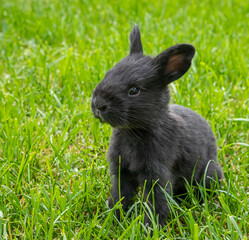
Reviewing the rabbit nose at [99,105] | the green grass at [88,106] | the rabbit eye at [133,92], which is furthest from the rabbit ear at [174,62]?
the green grass at [88,106]

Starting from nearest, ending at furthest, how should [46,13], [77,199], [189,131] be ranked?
[77,199] → [189,131] → [46,13]

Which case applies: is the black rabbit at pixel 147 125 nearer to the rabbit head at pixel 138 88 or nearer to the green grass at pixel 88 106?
the rabbit head at pixel 138 88

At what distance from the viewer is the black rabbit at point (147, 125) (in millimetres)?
3172

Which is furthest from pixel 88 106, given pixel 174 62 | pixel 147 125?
pixel 174 62

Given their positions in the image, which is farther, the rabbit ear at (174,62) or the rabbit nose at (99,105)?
the rabbit ear at (174,62)

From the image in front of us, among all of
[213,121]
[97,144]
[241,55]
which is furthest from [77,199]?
[241,55]

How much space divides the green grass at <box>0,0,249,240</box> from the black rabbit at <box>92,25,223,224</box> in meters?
0.21

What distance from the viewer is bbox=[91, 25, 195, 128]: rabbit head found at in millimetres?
3129

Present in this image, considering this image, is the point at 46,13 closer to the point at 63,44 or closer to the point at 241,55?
the point at 63,44

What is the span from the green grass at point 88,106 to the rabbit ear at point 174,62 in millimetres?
1022

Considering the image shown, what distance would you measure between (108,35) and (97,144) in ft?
10.4

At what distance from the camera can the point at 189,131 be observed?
3746mm

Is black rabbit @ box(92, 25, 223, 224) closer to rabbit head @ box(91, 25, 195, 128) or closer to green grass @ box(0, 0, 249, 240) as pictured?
rabbit head @ box(91, 25, 195, 128)

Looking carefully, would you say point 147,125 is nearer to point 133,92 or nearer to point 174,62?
point 133,92
